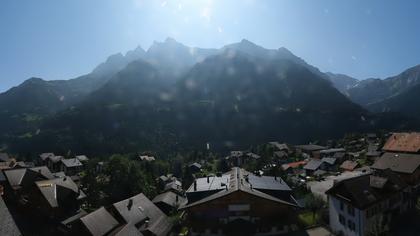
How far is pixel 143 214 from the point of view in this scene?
42.7 meters

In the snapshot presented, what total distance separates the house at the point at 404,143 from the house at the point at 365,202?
24321 mm

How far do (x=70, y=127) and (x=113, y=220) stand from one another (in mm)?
171326

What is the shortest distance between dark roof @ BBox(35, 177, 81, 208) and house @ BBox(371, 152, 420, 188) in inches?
1887

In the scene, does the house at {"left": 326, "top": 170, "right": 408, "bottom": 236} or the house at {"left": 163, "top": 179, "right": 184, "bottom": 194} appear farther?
the house at {"left": 163, "top": 179, "right": 184, "bottom": 194}

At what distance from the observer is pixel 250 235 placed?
107ft

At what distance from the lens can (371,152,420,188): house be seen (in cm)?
4572

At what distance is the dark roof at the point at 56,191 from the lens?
4837cm

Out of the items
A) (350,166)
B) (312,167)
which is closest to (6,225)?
(350,166)

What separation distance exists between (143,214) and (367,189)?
2726 cm

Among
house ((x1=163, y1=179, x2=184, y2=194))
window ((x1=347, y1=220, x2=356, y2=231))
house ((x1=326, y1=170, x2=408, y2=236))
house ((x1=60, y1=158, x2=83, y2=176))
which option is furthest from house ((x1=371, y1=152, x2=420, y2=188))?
house ((x1=60, y1=158, x2=83, y2=176))

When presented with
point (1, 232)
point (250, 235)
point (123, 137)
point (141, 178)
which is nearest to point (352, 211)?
point (250, 235)

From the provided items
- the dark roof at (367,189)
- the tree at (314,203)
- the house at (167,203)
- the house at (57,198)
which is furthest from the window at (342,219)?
the house at (57,198)

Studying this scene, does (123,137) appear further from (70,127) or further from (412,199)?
(412,199)

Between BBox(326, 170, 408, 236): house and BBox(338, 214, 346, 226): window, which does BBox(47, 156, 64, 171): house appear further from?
BBox(338, 214, 346, 226): window
